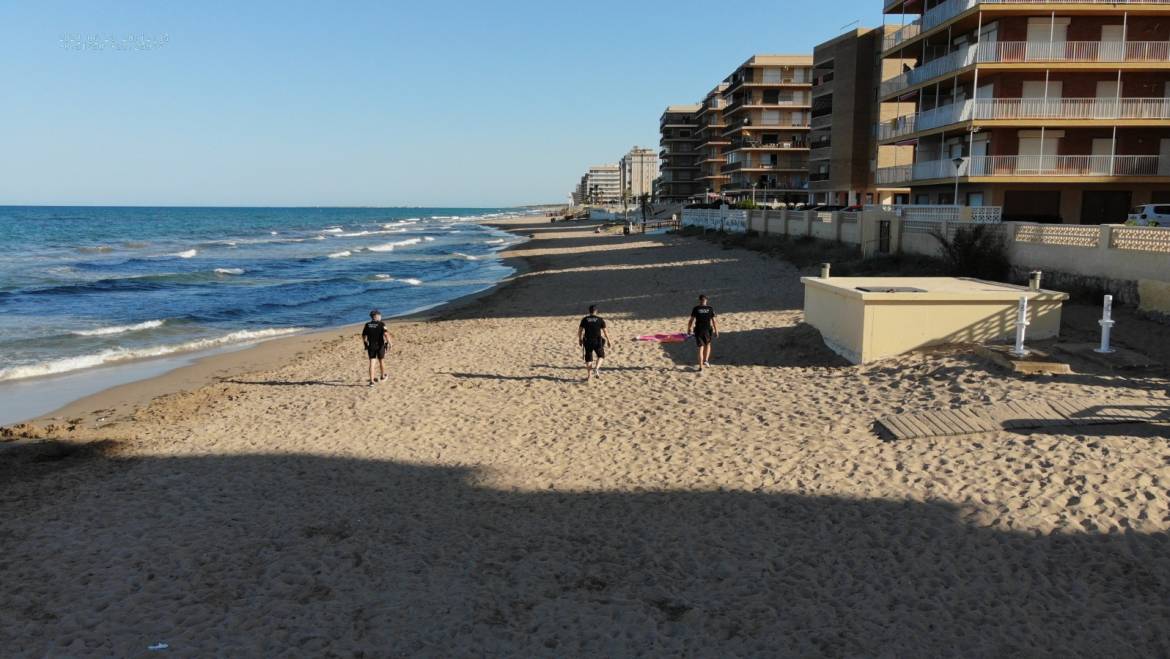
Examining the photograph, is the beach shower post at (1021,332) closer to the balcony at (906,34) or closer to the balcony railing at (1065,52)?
the balcony railing at (1065,52)

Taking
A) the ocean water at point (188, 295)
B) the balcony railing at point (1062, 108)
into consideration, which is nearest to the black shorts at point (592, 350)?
the ocean water at point (188, 295)

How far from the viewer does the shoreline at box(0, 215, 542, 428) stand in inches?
530

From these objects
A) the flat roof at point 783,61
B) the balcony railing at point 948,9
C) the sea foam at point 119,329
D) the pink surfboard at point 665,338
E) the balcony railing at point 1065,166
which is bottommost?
the sea foam at point 119,329

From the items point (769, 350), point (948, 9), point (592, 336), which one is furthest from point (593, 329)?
point (948, 9)

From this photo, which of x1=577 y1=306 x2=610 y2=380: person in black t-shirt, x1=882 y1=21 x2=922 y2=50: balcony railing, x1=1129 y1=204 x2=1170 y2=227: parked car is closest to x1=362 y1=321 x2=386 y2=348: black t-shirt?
x1=577 y1=306 x2=610 y2=380: person in black t-shirt

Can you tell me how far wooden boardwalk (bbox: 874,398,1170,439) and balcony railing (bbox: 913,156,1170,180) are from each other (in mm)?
23188

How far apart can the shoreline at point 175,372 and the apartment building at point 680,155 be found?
103m

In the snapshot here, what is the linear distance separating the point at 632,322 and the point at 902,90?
2419 centimetres

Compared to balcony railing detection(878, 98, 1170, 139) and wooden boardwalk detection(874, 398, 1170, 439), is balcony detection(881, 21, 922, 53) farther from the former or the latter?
wooden boardwalk detection(874, 398, 1170, 439)

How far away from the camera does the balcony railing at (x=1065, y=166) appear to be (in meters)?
29.9

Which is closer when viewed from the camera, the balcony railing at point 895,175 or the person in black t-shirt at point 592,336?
the person in black t-shirt at point 592,336

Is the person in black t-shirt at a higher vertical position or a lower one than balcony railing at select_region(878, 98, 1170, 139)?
lower

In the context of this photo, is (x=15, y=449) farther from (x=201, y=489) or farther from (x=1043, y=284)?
(x=1043, y=284)

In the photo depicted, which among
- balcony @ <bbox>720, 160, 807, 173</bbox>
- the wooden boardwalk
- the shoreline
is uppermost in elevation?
balcony @ <bbox>720, 160, 807, 173</bbox>
